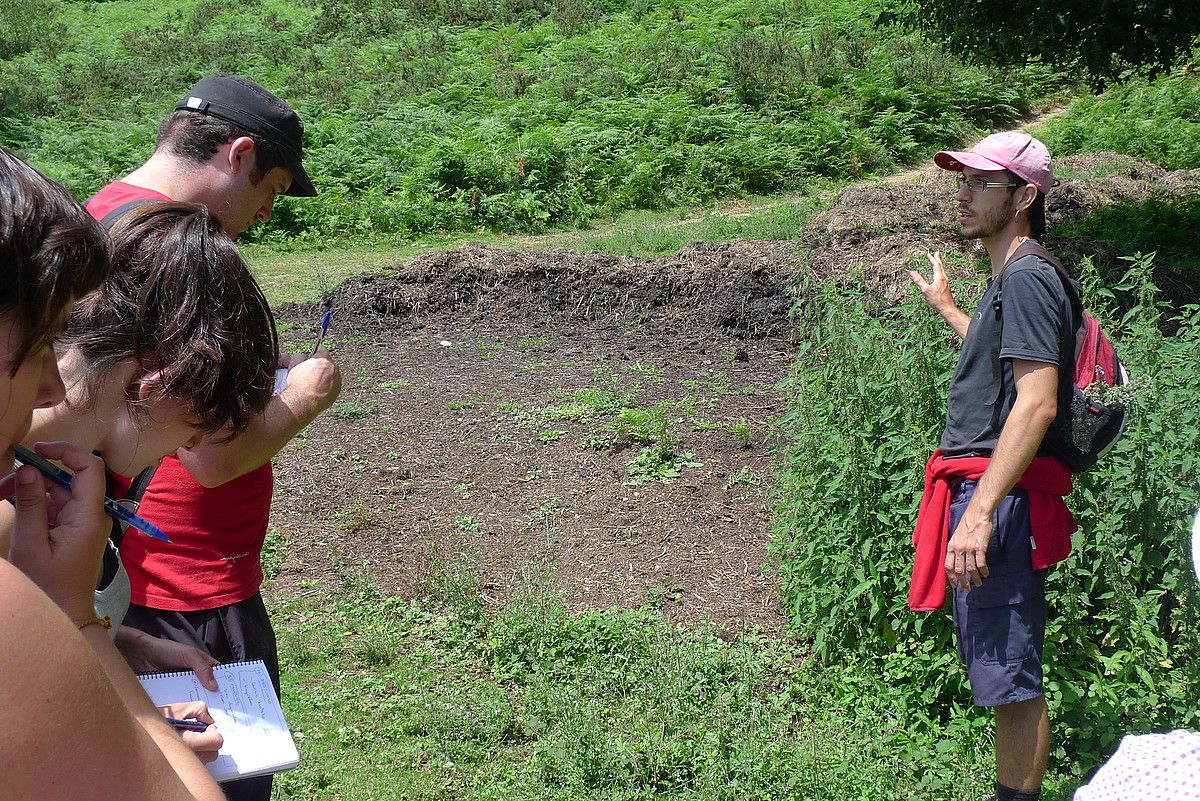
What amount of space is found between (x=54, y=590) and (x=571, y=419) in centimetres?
522

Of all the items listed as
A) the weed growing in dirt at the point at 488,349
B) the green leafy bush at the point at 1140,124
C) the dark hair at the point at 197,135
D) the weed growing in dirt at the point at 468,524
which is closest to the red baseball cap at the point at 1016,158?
the dark hair at the point at 197,135

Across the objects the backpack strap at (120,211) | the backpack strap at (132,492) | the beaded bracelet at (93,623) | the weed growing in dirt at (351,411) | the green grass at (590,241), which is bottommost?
the green grass at (590,241)

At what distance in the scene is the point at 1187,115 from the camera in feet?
50.3

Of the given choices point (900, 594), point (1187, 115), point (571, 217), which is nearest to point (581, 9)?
point (571, 217)

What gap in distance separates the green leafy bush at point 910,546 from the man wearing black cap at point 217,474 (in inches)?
88.5

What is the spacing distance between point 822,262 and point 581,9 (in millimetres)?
15110

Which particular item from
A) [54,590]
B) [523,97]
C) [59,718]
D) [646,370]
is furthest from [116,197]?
[523,97]

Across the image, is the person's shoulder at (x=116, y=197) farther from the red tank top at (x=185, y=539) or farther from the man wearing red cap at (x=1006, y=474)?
the man wearing red cap at (x=1006, y=474)

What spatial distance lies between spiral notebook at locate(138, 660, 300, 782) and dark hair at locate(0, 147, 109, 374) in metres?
0.76

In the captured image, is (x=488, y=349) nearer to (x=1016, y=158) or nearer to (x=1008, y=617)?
(x=1016, y=158)

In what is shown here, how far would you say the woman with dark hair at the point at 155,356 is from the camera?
1976 mm

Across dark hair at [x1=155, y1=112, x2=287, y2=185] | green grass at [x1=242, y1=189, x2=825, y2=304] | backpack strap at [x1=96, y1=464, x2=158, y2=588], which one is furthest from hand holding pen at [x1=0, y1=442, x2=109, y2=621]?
green grass at [x1=242, y1=189, x2=825, y2=304]

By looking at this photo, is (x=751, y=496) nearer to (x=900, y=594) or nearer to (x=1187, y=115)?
(x=900, y=594)

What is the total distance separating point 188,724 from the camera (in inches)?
70.5
